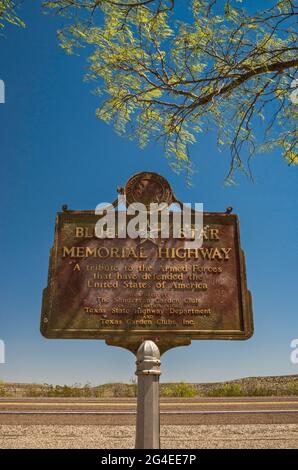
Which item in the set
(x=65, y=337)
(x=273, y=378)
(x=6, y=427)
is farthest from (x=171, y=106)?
(x=273, y=378)

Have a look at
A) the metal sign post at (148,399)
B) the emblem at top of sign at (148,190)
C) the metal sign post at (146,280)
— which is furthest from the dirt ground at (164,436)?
the emblem at top of sign at (148,190)

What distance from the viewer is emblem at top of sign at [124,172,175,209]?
547 cm

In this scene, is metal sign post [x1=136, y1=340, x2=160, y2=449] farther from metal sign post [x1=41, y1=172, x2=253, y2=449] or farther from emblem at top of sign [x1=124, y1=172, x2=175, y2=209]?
emblem at top of sign [x1=124, y1=172, x2=175, y2=209]

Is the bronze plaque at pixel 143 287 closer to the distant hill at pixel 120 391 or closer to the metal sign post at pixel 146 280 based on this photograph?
the metal sign post at pixel 146 280

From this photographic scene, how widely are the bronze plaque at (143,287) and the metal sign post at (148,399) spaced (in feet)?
3.30

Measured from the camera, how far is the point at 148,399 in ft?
12.6

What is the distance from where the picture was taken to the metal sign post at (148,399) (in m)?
3.72

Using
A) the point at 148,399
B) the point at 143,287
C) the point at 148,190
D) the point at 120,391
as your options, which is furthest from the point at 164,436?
the point at 120,391

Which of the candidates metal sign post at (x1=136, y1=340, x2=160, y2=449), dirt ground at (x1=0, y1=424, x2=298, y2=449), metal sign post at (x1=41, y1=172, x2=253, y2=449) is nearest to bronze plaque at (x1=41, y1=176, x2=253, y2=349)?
metal sign post at (x1=41, y1=172, x2=253, y2=449)

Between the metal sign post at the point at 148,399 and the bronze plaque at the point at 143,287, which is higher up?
the bronze plaque at the point at 143,287

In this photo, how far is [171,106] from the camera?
7.15m

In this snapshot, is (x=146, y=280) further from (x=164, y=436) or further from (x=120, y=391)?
(x=120, y=391)

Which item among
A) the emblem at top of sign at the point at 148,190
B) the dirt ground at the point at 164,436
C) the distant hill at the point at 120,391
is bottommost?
the dirt ground at the point at 164,436
